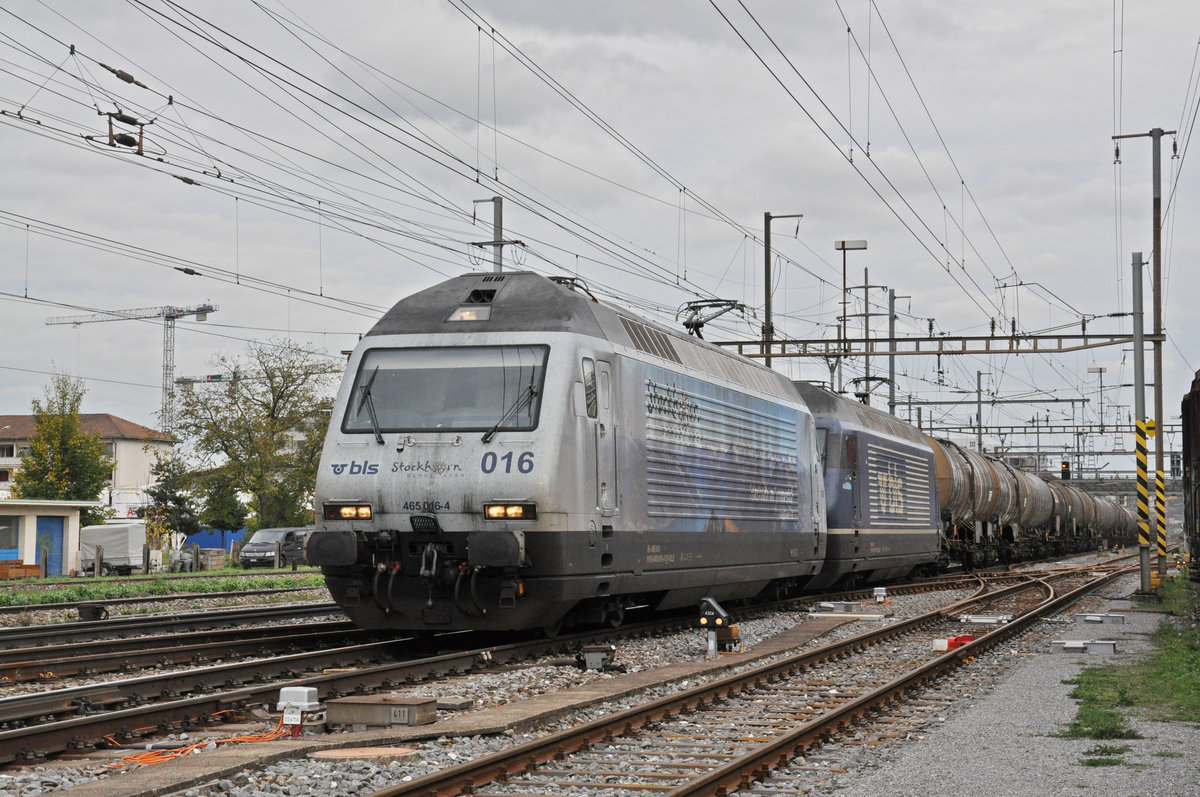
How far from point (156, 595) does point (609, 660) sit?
17.4m

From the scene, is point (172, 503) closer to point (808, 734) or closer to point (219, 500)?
point (219, 500)

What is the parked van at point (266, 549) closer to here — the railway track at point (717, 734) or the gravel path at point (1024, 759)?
the railway track at point (717, 734)

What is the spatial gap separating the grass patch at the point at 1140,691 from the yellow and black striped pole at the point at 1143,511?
8.58 m

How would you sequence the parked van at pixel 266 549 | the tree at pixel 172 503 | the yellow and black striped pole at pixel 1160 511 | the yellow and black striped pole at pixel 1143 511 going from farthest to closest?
1. the tree at pixel 172 503
2. the parked van at pixel 266 549
3. the yellow and black striped pole at pixel 1160 511
4. the yellow and black striped pole at pixel 1143 511

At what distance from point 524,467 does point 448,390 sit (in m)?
1.33

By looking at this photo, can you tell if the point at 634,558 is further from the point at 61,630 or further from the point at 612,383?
the point at 61,630

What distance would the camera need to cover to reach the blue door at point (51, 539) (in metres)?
43.8

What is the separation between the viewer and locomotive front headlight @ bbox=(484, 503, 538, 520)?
1293 centimetres

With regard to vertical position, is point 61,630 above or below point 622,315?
below

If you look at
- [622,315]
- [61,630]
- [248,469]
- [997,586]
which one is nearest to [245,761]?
[622,315]

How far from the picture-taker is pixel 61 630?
1648 cm

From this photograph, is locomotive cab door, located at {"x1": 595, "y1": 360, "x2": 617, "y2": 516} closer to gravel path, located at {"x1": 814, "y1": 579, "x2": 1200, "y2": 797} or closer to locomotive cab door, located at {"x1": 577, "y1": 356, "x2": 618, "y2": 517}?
locomotive cab door, located at {"x1": 577, "y1": 356, "x2": 618, "y2": 517}

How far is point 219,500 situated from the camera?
56719 millimetres

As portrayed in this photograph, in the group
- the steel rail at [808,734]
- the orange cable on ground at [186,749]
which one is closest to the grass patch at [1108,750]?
the steel rail at [808,734]
